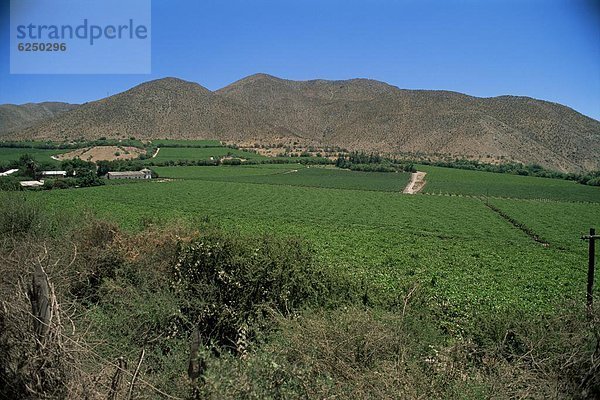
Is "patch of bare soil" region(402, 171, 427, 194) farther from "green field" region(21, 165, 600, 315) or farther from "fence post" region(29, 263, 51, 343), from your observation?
"fence post" region(29, 263, 51, 343)

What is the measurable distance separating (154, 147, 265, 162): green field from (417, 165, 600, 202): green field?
45.1 meters

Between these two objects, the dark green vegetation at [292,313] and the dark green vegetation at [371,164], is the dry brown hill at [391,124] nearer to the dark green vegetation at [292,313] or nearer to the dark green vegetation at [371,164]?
the dark green vegetation at [371,164]

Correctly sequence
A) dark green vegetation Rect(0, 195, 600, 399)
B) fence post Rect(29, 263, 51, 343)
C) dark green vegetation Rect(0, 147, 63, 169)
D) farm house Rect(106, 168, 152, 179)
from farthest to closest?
dark green vegetation Rect(0, 147, 63, 169), farm house Rect(106, 168, 152, 179), dark green vegetation Rect(0, 195, 600, 399), fence post Rect(29, 263, 51, 343)

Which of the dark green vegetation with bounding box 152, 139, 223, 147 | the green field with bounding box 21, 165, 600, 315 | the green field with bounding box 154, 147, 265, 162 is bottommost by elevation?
the green field with bounding box 21, 165, 600, 315

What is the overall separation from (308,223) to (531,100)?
123125 mm

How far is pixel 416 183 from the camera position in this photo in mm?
67688

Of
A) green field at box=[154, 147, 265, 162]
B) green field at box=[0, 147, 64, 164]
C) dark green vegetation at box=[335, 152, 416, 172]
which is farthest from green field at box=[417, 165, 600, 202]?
green field at box=[0, 147, 64, 164]

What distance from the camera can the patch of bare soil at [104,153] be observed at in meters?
85.1

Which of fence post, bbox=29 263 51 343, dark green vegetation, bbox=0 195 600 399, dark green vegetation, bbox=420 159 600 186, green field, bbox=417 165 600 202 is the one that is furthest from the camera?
dark green vegetation, bbox=420 159 600 186

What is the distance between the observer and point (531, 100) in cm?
13050

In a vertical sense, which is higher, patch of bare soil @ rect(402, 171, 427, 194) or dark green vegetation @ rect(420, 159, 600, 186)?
dark green vegetation @ rect(420, 159, 600, 186)

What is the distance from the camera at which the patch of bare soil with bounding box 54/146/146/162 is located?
8506 centimetres

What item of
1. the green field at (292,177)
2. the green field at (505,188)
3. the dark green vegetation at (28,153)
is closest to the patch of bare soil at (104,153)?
the dark green vegetation at (28,153)

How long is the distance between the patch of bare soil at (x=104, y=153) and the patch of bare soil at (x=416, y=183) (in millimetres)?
55756
